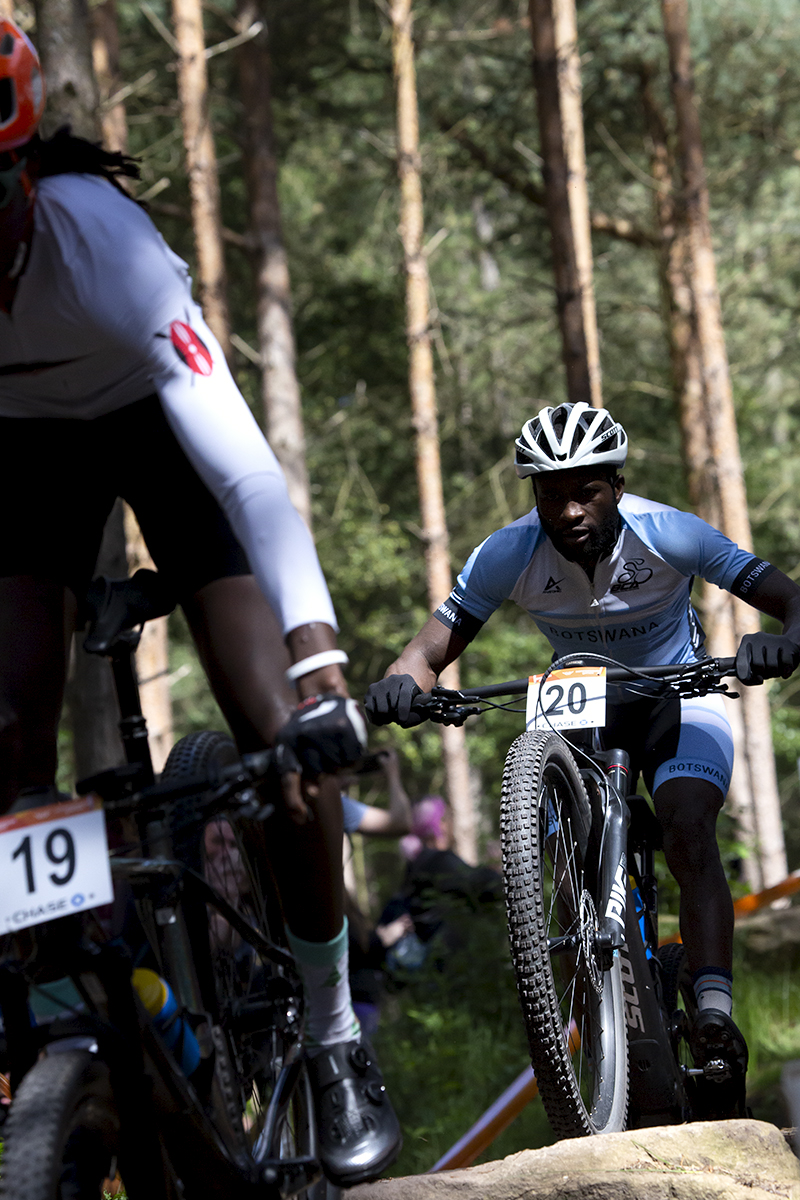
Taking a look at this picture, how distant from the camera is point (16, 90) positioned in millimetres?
2277

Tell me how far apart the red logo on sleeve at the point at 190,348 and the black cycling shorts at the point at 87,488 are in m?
0.21

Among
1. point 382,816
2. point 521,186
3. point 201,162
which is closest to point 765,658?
point 382,816

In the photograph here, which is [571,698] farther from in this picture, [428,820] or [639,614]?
[428,820]

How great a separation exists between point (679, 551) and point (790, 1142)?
171 cm

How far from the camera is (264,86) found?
62.3 feet

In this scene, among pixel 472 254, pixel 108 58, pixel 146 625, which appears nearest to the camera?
pixel 146 625

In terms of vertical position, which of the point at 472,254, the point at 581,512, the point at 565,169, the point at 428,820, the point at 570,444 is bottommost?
the point at 428,820

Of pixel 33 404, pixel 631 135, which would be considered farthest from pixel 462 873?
pixel 631 135

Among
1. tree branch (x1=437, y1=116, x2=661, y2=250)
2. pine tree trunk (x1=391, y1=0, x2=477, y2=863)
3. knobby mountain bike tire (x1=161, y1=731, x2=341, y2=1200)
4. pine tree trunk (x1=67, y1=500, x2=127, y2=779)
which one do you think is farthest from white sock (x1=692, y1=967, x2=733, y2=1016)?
tree branch (x1=437, y1=116, x2=661, y2=250)

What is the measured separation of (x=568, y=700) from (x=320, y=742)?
1807 millimetres

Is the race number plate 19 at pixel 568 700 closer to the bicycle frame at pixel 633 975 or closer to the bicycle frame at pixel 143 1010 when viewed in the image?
the bicycle frame at pixel 633 975

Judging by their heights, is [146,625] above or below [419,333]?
below

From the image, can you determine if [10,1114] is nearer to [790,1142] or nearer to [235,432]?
[235,432]

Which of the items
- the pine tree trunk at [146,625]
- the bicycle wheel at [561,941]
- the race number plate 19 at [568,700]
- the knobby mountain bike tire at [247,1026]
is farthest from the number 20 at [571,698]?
the pine tree trunk at [146,625]
